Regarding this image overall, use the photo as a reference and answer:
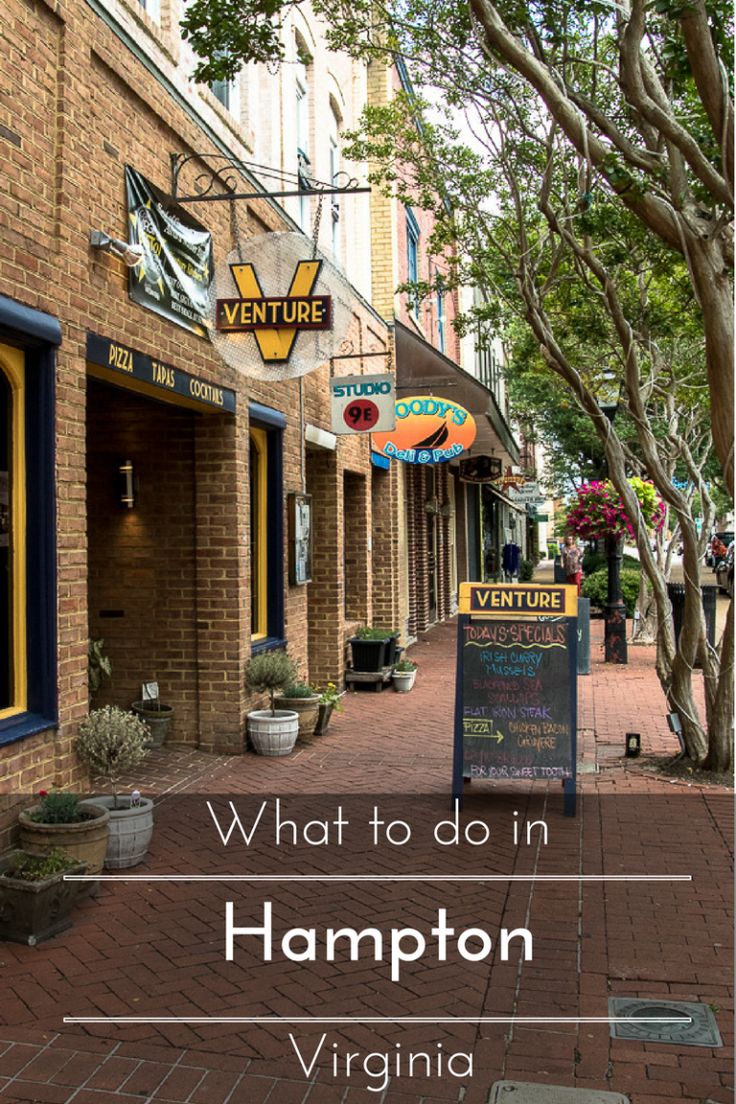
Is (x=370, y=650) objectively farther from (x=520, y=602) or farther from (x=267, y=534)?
(x=520, y=602)

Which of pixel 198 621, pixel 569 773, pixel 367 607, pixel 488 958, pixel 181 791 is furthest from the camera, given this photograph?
pixel 367 607

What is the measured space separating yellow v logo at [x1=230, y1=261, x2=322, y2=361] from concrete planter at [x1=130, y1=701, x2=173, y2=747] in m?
3.13

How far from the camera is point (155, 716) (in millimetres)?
8688

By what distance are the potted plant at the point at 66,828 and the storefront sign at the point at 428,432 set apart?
856cm

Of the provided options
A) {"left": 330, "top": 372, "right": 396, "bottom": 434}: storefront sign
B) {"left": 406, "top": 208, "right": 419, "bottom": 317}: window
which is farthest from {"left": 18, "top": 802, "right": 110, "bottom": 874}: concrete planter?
{"left": 406, "top": 208, "right": 419, "bottom": 317}: window

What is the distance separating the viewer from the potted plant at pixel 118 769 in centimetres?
573

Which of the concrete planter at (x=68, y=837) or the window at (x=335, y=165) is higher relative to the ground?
the window at (x=335, y=165)

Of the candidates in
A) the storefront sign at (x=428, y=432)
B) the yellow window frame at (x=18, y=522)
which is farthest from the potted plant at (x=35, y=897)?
the storefront sign at (x=428, y=432)

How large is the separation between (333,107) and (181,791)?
9.62 m

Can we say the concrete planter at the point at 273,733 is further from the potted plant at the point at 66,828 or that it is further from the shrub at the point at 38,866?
the shrub at the point at 38,866

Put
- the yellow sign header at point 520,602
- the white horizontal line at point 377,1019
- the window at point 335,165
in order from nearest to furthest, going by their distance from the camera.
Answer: the white horizontal line at point 377,1019 < the yellow sign header at point 520,602 < the window at point 335,165

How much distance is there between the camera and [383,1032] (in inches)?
155

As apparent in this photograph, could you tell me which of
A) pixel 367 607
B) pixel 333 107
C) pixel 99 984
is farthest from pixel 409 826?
pixel 333 107

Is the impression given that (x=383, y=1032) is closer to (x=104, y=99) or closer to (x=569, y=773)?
(x=569, y=773)
